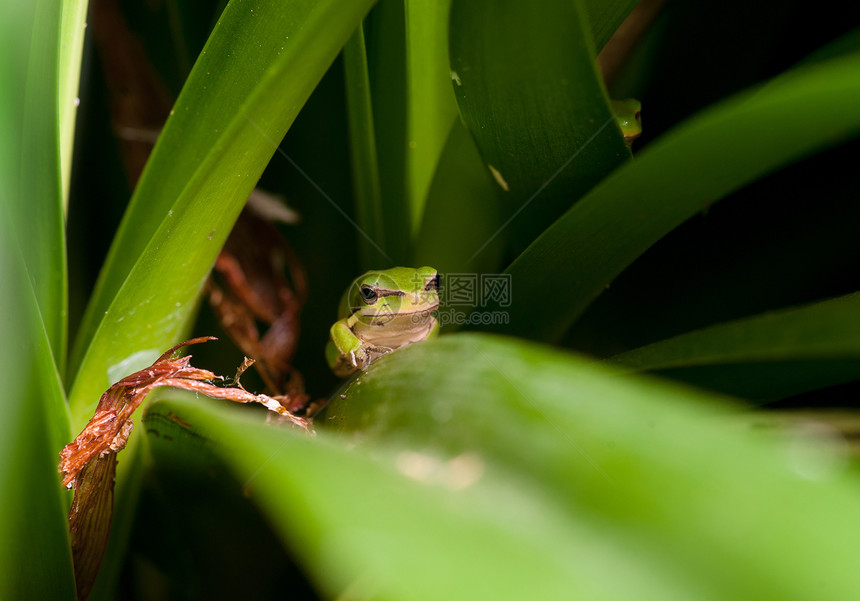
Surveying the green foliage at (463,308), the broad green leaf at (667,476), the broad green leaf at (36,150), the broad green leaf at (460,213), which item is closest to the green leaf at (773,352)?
the green foliage at (463,308)

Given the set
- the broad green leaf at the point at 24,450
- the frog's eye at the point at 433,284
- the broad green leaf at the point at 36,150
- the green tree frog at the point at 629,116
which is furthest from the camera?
the frog's eye at the point at 433,284

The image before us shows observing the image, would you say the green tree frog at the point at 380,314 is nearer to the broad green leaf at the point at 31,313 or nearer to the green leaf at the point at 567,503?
the broad green leaf at the point at 31,313

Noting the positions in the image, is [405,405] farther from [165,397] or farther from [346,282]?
[346,282]

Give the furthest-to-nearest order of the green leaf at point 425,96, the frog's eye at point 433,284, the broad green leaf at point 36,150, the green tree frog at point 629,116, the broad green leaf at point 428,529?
1. the frog's eye at point 433,284
2. the green tree frog at point 629,116
3. the green leaf at point 425,96
4. the broad green leaf at point 36,150
5. the broad green leaf at point 428,529

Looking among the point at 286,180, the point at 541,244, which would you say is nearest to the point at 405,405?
the point at 541,244

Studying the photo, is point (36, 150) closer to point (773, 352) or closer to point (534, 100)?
point (534, 100)

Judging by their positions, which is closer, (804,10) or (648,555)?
Answer: (648,555)

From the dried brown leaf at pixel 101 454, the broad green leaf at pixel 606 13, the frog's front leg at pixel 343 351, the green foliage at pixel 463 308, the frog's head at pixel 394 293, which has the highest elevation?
the broad green leaf at pixel 606 13

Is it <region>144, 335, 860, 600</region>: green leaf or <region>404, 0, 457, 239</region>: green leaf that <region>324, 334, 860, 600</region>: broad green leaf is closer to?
<region>144, 335, 860, 600</region>: green leaf
